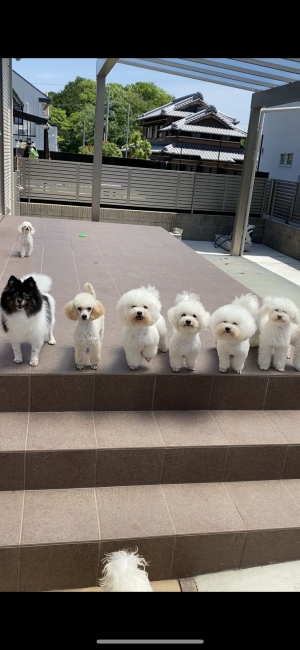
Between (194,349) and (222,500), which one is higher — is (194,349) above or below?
above

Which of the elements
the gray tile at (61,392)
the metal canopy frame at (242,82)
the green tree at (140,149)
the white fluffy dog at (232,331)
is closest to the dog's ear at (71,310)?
the gray tile at (61,392)

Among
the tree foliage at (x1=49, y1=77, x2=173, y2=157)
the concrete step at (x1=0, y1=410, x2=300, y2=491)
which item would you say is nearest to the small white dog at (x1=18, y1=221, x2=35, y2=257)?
the concrete step at (x1=0, y1=410, x2=300, y2=491)

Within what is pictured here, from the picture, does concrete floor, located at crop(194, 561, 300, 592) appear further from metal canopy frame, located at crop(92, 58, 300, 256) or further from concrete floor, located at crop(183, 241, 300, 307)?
metal canopy frame, located at crop(92, 58, 300, 256)

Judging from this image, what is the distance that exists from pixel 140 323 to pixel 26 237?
11.7 ft

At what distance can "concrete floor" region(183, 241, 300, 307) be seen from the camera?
30.3 ft

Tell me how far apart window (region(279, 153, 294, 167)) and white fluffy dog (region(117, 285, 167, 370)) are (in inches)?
659

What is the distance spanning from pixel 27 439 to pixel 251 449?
1.57 m

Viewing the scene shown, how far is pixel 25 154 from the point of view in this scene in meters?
15.2

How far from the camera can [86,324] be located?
3.34 metres

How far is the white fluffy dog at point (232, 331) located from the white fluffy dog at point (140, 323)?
0.45m

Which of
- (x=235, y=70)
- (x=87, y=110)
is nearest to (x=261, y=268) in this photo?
(x=235, y=70)
